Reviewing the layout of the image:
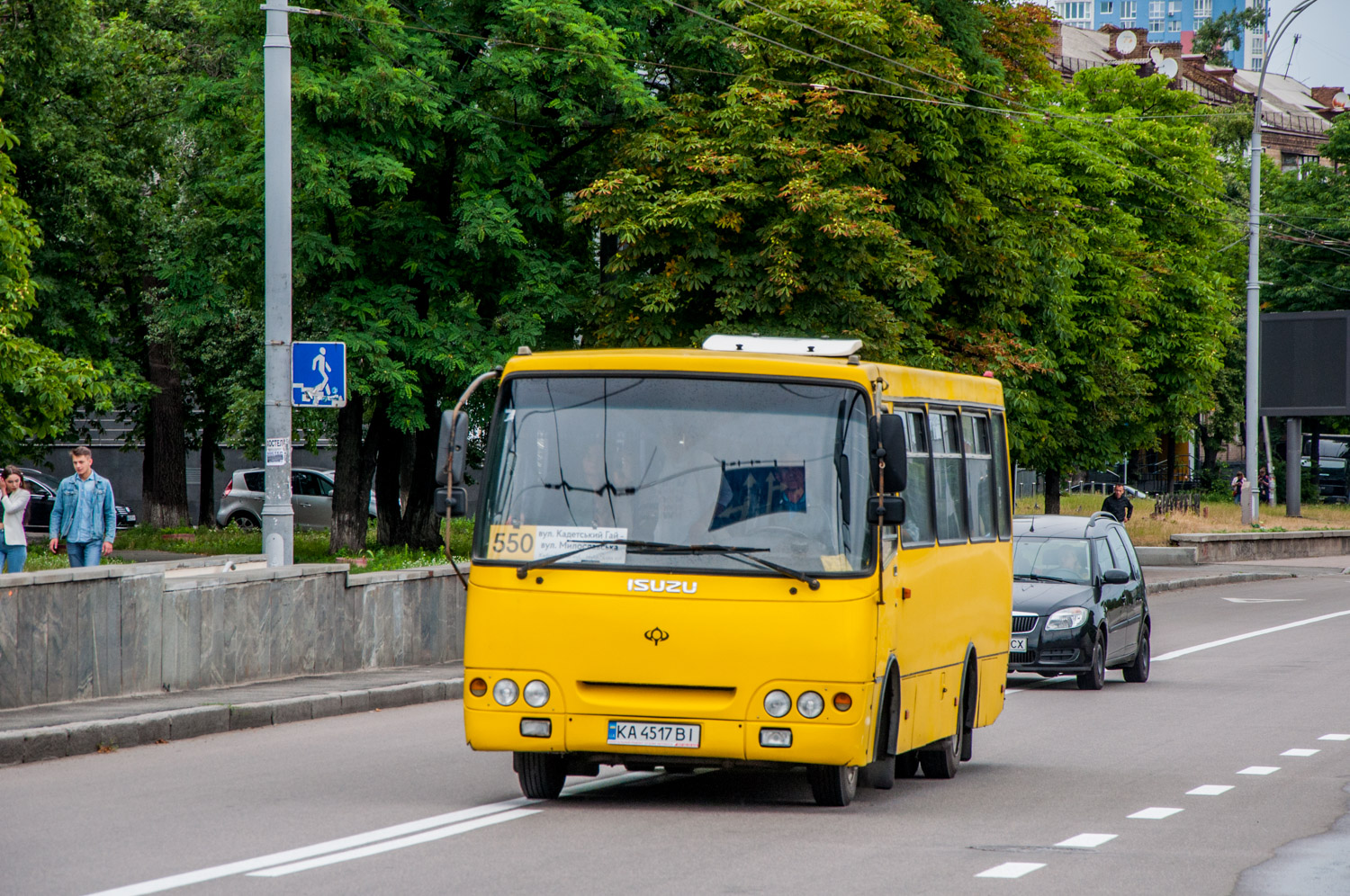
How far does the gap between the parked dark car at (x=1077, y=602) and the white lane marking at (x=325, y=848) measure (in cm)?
869

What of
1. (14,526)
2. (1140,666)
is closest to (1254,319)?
(1140,666)

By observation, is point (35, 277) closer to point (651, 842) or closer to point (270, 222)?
point (270, 222)

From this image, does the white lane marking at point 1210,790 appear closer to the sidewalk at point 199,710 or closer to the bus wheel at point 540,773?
the bus wheel at point 540,773

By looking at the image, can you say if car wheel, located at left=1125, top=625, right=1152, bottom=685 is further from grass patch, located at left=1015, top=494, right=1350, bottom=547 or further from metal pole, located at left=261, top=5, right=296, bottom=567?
grass patch, located at left=1015, top=494, right=1350, bottom=547

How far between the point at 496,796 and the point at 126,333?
109 ft

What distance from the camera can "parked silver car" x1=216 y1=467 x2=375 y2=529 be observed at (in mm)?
48438

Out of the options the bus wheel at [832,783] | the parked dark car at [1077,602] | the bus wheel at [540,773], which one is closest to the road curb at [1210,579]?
the parked dark car at [1077,602]

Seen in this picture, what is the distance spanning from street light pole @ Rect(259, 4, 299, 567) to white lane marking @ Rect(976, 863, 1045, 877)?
33.2 ft

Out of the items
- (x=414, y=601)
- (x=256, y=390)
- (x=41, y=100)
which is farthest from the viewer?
(x=256, y=390)

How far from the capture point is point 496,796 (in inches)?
409

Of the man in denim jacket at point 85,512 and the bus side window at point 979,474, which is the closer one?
the bus side window at point 979,474

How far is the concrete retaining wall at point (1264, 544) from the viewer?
44.4m

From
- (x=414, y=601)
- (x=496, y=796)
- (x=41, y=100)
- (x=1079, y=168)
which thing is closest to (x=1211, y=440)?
(x=1079, y=168)

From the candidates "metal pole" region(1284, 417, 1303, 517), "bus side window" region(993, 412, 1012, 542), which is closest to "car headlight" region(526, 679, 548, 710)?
"bus side window" region(993, 412, 1012, 542)
